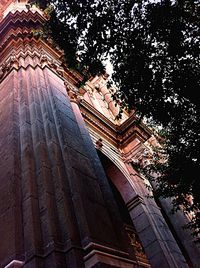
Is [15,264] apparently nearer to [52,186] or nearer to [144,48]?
[52,186]

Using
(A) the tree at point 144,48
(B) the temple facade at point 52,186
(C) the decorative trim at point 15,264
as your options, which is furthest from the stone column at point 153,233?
(C) the decorative trim at point 15,264

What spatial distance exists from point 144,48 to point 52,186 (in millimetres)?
3409

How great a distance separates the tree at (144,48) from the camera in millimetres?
6242

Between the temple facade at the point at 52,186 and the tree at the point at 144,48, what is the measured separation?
2.92ft

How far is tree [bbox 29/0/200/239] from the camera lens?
6.24m

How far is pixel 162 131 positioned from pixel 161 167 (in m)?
1.14

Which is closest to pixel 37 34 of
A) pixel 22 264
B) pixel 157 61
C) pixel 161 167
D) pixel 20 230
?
pixel 157 61

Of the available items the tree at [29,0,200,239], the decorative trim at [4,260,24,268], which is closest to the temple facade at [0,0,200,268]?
the decorative trim at [4,260,24,268]

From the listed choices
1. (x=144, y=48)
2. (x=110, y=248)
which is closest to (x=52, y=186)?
(x=110, y=248)

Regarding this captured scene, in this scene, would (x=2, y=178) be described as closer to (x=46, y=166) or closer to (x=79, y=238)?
(x=46, y=166)

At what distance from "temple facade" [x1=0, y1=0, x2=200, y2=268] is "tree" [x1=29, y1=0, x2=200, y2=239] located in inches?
35.0

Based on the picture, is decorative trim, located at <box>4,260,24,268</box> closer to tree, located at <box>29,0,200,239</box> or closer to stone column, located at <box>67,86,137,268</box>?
stone column, located at <box>67,86,137,268</box>

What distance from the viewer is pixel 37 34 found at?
885 centimetres

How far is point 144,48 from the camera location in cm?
648
